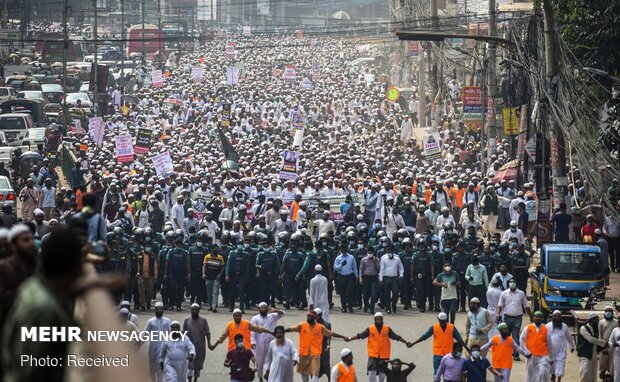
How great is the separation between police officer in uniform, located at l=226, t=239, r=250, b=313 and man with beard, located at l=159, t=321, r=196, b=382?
553cm

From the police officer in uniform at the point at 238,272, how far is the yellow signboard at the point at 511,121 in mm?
14612

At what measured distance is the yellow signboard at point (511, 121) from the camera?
36250 millimetres

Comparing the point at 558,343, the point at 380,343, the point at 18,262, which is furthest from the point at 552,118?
the point at 18,262

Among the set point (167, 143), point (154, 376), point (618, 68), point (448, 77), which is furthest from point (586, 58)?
point (448, 77)

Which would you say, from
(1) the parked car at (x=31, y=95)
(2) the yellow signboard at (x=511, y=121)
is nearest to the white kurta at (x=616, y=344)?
(2) the yellow signboard at (x=511, y=121)

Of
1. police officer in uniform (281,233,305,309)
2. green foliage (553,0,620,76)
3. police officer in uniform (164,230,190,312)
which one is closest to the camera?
police officer in uniform (164,230,190,312)

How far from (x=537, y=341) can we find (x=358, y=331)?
3.60 metres

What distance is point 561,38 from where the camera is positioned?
2662 centimetres

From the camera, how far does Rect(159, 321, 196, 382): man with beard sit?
17.3 meters

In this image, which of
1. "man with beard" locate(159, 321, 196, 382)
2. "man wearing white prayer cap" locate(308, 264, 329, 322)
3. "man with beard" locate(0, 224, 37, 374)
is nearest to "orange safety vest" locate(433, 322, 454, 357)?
"man with beard" locate(159, 321, 196, 382)

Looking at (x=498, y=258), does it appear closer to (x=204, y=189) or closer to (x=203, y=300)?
(x=203, y=300)

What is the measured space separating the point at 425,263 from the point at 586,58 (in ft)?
23.9

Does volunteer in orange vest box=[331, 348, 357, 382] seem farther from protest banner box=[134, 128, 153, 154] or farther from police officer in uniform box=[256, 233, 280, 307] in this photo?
protest banner box=[134, 128, 153, 154]

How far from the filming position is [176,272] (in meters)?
23.0
